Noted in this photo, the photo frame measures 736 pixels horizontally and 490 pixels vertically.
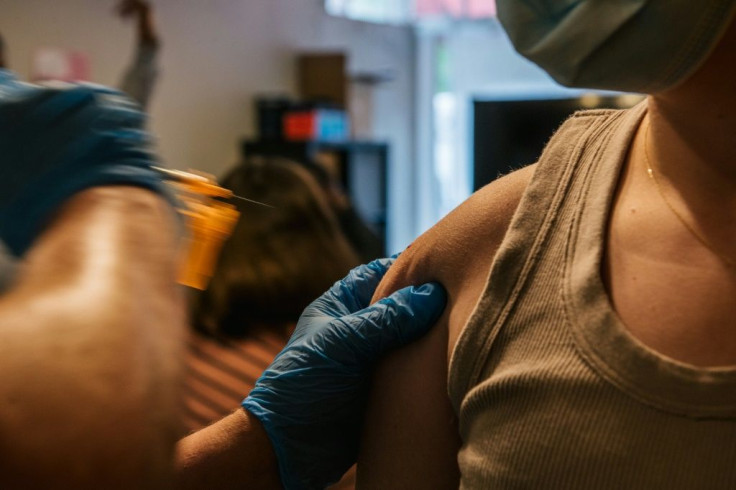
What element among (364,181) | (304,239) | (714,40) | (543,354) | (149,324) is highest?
(714,40)

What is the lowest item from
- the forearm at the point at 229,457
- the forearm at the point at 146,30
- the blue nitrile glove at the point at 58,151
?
the forearm at the point at 229,457

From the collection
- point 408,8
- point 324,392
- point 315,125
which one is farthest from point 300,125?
point 324,392

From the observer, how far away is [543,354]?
80 cm

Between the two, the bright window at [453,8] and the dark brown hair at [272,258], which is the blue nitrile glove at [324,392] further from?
the bright window at [453,8]

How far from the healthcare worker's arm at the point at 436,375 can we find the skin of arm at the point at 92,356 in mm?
399

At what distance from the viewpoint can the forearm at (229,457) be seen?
984mm

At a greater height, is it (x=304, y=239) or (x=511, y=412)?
(x=511, y=412)

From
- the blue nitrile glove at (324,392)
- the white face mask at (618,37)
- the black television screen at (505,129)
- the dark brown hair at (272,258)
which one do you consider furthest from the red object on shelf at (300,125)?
the white face mask at (618,37)

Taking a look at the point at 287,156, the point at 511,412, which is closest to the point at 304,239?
the point at 511,412

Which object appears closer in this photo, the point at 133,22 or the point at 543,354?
the point at 543,354

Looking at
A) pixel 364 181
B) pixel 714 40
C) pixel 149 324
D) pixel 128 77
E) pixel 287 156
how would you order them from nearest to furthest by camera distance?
pixel 149 324 < pixel 714 40 < pixel 128 77 < pixel 287 156 < pixel 364 181

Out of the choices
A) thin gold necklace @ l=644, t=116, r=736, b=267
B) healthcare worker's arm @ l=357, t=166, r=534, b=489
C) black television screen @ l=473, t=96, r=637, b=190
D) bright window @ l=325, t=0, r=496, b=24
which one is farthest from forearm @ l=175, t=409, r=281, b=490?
bright window @ l=325, t=0, r=496, b=24

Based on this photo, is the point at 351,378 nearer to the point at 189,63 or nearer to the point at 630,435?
the point at 630,435

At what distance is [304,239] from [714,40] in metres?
1.49
